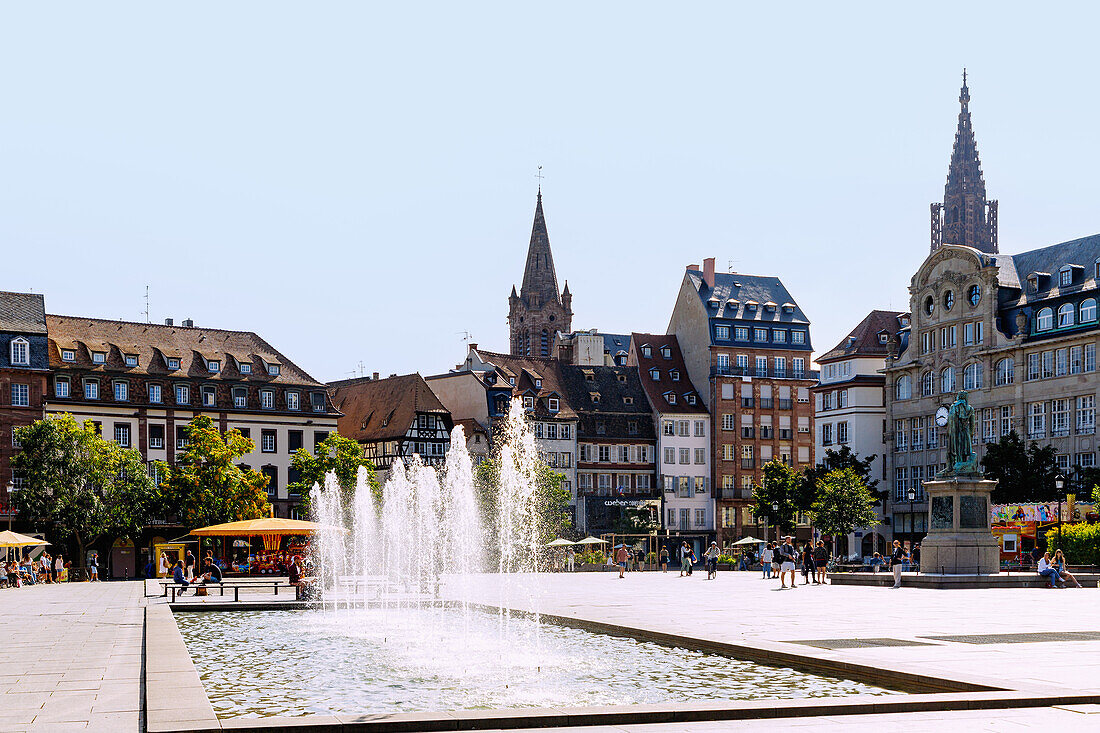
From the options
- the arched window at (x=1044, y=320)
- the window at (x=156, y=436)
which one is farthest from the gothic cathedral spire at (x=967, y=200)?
the window at (x=156, y=436)

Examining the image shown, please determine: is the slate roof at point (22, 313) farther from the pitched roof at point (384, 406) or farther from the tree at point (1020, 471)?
the tree at point (1020, 471)

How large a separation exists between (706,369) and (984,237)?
66.3 m

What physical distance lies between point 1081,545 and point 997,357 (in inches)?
1311

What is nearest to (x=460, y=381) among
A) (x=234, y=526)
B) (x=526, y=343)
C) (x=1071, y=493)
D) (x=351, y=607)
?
(x=526, y=343)

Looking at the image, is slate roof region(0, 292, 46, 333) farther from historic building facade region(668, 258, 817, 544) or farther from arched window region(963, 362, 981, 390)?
arched window region(963, 362, 981, 390)

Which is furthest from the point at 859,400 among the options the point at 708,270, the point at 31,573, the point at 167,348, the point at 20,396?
the point at 31,573

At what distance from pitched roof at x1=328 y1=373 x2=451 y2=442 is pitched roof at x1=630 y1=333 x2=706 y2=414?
17500 mm

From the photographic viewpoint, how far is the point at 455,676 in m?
17.5

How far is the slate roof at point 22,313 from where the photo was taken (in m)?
77.9

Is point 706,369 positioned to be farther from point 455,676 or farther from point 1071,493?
point 455,676

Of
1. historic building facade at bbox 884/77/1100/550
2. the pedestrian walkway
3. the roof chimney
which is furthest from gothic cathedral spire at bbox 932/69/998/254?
the pedestrian walkway

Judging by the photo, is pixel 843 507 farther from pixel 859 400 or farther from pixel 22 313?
pixel 22 313

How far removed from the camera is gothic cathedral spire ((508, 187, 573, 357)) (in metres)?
139

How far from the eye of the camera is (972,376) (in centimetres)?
8456
